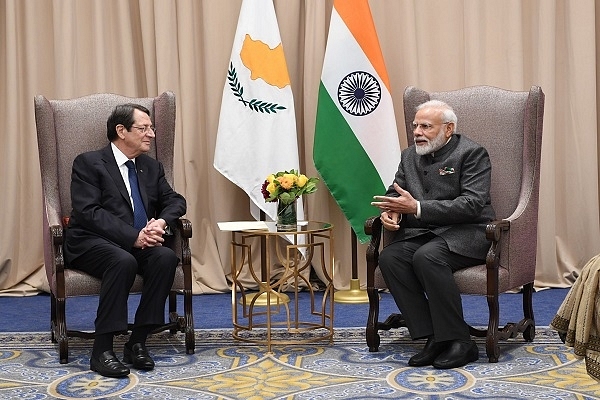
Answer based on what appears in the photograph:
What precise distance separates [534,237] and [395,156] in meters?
1.29

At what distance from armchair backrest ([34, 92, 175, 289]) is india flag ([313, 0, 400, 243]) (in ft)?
3.68

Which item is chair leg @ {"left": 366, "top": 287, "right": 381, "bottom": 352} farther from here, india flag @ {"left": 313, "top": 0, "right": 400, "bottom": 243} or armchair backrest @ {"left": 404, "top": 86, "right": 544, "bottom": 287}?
india flag @ {"left": 313, "top": 0, "right": 400, "bottom": 243}

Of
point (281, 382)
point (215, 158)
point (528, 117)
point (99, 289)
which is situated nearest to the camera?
point (281, 382)

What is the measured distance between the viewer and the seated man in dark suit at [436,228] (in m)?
4.30

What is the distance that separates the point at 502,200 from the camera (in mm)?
4828

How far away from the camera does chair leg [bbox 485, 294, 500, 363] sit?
169 inches

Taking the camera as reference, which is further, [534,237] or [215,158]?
[215,158]

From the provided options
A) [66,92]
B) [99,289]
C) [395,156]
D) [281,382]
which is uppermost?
[66,92]

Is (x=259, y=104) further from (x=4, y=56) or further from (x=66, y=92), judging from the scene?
(x=4, y=56)

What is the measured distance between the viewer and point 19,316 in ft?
18.3

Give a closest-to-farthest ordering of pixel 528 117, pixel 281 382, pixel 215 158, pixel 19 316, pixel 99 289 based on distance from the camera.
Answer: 1. pixel 281 382
2. pixel 99 289
3. pixel 528 117
4. pixel 19 316
5. pixel 215 158

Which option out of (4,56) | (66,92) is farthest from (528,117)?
(4,56)

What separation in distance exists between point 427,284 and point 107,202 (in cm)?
158

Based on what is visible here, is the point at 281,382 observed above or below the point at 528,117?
below
